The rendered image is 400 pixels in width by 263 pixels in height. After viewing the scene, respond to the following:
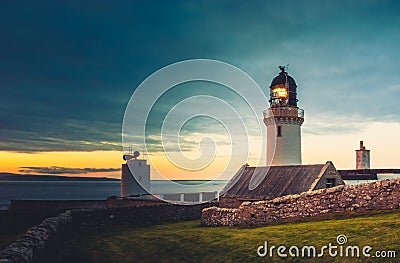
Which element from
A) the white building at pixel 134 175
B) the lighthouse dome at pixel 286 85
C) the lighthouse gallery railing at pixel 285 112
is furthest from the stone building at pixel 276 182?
the white building at pixel 134 175

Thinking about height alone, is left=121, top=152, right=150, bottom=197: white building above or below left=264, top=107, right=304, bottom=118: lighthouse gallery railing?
below

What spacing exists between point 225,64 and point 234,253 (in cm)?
1838

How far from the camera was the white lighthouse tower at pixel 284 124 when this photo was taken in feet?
91.9

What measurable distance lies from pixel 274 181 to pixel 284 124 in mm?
7272

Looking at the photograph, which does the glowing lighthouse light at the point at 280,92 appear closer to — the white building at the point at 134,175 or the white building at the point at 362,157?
the white building at the point at 362,157

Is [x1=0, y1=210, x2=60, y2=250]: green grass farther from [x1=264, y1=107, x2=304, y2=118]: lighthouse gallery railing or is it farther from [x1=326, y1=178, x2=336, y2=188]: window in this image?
[x1=264, y1=107, x2=304, y2=118]: lighthouse gallery railing

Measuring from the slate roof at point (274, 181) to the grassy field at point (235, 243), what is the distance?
6.39m

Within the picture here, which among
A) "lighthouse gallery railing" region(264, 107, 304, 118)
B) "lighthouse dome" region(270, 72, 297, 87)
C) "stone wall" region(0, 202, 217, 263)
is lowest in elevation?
"stone wall" region(0, 202, 217, 263)

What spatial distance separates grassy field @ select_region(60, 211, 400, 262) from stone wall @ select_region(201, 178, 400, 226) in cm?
85

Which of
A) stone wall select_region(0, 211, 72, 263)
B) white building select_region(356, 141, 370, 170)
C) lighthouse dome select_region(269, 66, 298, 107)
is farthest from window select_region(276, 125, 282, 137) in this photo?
stone wall select_region(0, 211, 72, 263)

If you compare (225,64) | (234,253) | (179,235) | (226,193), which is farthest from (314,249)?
(225,64)

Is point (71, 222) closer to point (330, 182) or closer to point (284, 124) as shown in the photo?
point (330, 182)

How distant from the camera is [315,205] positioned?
15.9m

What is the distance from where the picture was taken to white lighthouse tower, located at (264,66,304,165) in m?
28.0
